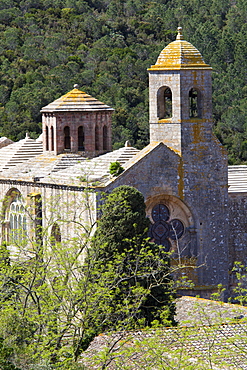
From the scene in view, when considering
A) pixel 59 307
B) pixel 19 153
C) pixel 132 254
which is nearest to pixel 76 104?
pixel 19 153

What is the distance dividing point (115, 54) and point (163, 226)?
39.2 m

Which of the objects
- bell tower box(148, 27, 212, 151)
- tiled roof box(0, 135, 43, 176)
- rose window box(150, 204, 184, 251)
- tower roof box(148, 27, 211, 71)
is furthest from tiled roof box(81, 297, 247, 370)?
tiled roof box(0, 135, 43, 176)

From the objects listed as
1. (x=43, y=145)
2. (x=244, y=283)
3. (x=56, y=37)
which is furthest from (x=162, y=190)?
(x=56, y=37)

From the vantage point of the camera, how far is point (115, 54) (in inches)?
2869

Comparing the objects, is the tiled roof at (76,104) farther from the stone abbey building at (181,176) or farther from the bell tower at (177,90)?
the bell tower at (177,90)

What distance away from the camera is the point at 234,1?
303ft

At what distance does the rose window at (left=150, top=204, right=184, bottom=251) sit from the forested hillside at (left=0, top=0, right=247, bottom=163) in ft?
→ 67.8

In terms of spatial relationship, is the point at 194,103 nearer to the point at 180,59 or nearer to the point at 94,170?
the point at 180,59

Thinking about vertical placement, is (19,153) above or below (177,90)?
below

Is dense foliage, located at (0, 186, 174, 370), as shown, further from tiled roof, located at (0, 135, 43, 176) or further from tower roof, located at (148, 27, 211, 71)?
tiled roof, located at (0, 135, 43, 176)

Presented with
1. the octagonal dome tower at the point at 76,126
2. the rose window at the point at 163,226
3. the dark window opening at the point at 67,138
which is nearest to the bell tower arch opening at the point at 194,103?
the rose window at the point at 163,226

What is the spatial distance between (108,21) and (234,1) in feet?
44.4

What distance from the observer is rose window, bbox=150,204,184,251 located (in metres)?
34.9

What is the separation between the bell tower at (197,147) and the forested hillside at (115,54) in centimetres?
2038
